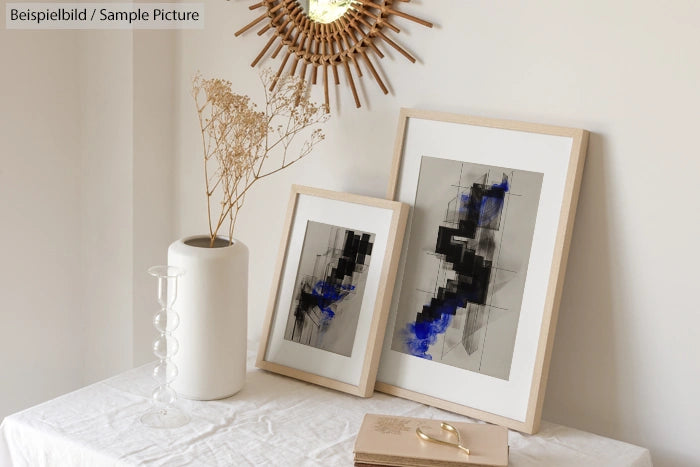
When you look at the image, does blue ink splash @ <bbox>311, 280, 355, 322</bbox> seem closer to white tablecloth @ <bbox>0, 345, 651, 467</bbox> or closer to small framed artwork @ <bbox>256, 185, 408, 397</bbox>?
small framed artwork @ <bbox>256, 185, 408, 397</bbox>

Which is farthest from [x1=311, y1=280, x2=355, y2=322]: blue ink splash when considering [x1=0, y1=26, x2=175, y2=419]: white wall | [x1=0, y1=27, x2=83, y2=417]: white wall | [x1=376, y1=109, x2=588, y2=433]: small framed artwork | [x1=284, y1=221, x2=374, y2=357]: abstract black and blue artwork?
[x1=0, y1=27, x2=83, y2=417]: white wall

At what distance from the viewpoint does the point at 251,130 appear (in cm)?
152

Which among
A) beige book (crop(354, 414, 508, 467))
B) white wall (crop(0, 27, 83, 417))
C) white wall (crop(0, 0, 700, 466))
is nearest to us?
beige book (crop(354, 414, 508, 467))

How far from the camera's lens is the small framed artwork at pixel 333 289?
1559 mm

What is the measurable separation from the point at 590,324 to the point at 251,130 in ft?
2.32

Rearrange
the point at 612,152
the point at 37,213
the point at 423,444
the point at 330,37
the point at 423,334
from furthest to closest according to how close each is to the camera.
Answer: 1. the point at 37,213
2. the point at 330,37
3. the point at 423,334
4. the point at 612,152
5. the point at 423,444

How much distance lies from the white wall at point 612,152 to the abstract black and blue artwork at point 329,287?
24 cm

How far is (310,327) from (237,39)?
0.65 m

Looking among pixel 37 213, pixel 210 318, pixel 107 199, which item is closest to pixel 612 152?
pixel 210 318

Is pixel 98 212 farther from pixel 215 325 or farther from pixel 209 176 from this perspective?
pixel 215 325

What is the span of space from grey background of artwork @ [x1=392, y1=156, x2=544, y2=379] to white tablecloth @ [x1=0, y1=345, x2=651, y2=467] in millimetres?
119

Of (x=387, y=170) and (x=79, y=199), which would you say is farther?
(x=79, y=199)

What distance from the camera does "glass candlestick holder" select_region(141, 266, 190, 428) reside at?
1431 mm

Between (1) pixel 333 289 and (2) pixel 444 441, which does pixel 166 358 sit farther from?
(2) pixel 444 441
